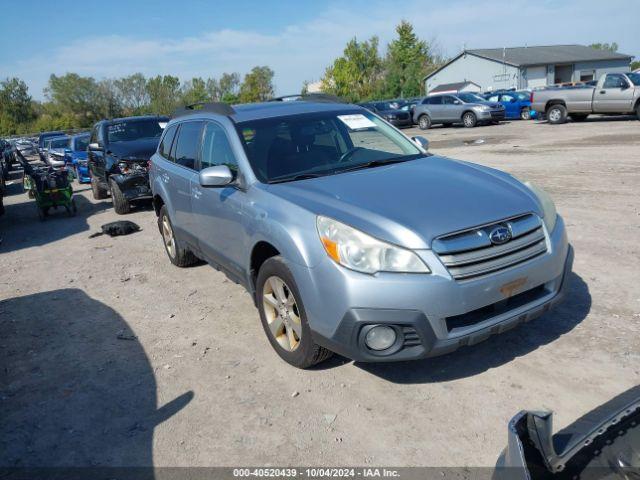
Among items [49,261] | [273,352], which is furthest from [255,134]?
[49,261]

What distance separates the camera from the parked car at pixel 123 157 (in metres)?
10.8

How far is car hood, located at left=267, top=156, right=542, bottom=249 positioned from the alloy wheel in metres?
0.63

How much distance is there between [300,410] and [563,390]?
1.63m

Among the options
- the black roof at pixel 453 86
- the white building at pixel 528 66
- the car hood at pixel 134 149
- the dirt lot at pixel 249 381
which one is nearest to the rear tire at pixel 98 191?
the car hood at pixel 134 149

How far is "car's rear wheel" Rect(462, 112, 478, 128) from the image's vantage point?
2565cm

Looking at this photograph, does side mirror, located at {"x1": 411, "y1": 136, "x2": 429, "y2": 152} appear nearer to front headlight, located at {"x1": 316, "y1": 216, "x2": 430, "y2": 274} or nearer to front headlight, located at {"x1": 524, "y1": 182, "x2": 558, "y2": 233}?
front headlight, located at {"x1": 524, "y1": 182, "x2": 558, "y2": 233}

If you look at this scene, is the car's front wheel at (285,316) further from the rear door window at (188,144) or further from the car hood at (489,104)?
the car hood at (489,104)

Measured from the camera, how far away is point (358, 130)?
4898 mm

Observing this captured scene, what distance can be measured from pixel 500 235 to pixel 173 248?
448cm

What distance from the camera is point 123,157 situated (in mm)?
11094

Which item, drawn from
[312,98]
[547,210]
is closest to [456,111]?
[312,98]

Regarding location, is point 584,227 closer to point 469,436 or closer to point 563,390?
point 563,390

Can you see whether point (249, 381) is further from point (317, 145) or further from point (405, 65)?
point (405, 65)

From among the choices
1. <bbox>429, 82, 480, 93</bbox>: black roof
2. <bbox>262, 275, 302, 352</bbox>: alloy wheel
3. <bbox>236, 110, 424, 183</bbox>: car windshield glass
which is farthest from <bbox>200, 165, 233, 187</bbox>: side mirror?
<bbox>429, 82, 480, 93</bbox>: black roof
